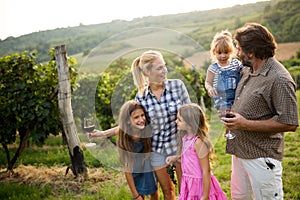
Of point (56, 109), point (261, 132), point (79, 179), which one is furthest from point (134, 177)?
point (56, 109)

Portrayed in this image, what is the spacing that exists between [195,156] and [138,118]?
602mm

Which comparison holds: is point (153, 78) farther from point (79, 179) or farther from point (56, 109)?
point (56, 109)

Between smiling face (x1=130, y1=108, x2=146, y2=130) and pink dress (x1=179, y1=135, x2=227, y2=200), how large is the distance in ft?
1.29

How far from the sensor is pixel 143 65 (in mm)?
3096

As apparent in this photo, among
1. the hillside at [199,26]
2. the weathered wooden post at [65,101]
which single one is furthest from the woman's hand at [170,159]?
the hillside at [199,26]

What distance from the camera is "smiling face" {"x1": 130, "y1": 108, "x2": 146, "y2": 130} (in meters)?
3.15

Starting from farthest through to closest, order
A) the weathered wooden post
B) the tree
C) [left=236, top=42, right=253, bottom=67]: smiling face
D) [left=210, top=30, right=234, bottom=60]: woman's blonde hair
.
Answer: the tree → the weathered wooden post → [left=210, top=30, right=234, bottom=60]: woman's blonde hair → [left=236, top=42, right=253, bottom=67]: smiling face

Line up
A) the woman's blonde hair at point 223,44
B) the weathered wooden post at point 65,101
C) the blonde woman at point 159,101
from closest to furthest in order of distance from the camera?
the blonde woman at point 159,101 < the woman's blonde hair at point 223,44 < the weathered wooden post at point 65,101

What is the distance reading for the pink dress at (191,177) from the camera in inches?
119

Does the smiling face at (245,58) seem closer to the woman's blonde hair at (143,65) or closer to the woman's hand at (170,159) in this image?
the woman's blonde hair at (143,65)

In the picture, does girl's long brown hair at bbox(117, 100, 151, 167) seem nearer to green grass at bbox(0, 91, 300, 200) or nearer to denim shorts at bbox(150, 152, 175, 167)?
denim shorts at bbox(150, 152, 175, 167)

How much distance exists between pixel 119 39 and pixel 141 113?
1032mm

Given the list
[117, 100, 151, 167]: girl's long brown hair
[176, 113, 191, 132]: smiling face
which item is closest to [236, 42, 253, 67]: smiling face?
[176, 113, 191, 132]: smiling face

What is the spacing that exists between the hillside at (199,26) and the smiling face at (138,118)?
474 inches
